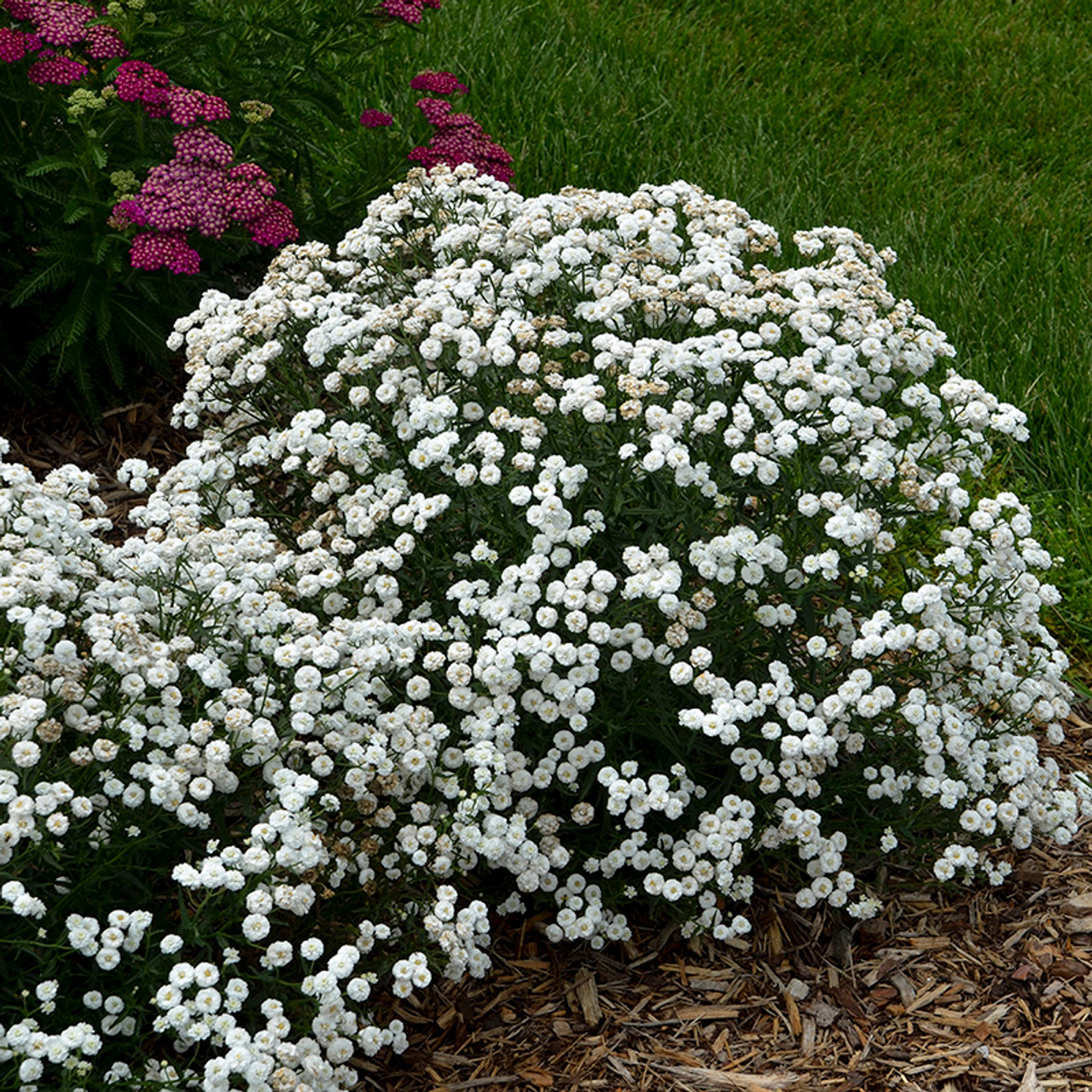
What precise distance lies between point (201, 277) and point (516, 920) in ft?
7.84

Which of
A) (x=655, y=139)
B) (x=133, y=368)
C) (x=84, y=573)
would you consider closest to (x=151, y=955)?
(x=84, y=573)

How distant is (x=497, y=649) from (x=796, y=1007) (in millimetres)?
1192

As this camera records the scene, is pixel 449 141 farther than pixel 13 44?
Yes

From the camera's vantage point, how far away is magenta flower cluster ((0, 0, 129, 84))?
3.57m

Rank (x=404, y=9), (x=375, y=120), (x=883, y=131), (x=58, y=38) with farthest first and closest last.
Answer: (x=883, y=131), (x=375, y=120), (x=404, y=9), (x=58, y=38)

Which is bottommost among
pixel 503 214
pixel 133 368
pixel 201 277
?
pixel 133 368

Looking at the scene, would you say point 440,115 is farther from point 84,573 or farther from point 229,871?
point 229,871

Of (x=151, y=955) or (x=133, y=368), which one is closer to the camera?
(x=151, y=955)

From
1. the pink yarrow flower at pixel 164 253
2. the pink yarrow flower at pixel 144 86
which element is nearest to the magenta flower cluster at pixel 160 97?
the pink yarrow flower at pixel 144 86

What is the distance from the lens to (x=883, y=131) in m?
6.97

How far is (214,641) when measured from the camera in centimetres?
282

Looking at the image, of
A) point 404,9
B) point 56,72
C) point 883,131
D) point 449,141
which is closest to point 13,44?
point 56,72

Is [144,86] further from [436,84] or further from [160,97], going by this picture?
[436,84]

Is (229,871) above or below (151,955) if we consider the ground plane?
above
